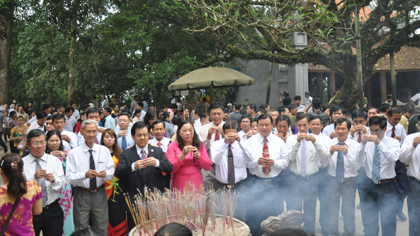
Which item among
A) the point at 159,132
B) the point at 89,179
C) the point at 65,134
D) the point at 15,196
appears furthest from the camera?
the point at 65,134

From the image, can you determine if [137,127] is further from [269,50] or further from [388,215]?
[269,50]

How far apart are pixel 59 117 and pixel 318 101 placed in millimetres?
4372

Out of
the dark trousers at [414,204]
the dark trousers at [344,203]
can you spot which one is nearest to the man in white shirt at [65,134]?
the dark trousers at [344,203]

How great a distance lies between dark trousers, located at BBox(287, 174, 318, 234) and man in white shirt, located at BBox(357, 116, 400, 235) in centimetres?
57

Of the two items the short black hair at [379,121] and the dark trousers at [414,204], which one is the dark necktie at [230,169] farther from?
the dark trousers at [414,204]

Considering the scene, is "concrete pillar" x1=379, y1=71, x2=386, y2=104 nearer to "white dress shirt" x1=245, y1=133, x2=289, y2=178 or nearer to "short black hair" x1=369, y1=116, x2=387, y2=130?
"short black hair" x1=369, y1=116, x2=387, y2=130

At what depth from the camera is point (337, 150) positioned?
403 centimetres

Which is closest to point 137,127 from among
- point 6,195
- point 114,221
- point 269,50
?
point 114,221

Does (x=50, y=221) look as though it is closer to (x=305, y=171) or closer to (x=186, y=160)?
(x=186, y=160)

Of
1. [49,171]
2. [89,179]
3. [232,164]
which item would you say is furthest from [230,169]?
[49,171]

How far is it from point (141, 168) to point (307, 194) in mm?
1977

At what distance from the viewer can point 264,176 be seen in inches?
170

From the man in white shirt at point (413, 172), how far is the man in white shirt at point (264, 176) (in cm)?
131

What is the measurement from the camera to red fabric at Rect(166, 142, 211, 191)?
3908mm
